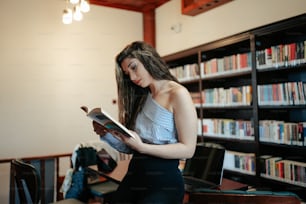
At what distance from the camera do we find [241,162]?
2590 millimetres

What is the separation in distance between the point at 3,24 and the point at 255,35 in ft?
9.08

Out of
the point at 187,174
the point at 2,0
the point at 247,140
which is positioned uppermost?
the point at 2,0

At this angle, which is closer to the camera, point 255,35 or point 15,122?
point 255,35

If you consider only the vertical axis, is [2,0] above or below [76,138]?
above

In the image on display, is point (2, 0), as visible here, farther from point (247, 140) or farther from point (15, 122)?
point (247, 140)

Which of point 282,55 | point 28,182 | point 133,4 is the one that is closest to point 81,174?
point 28,182

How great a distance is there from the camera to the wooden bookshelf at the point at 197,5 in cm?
276

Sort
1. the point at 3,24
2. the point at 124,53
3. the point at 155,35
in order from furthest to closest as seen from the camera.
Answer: the point at 155,35
the point at 3,24
the point at 124,53

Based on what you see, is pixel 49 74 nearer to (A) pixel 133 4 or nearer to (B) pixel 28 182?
(A) pixel 133 4

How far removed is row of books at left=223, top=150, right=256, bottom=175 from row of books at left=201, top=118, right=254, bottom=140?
0.17 metres

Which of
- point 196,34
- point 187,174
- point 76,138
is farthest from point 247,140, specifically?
point 76,138

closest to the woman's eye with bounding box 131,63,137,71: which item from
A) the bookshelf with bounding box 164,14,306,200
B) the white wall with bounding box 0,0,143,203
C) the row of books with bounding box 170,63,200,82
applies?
the bookshelf with bounding box 164,14,306,200

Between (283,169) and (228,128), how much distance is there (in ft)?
2.22

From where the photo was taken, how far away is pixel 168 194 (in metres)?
0.98
